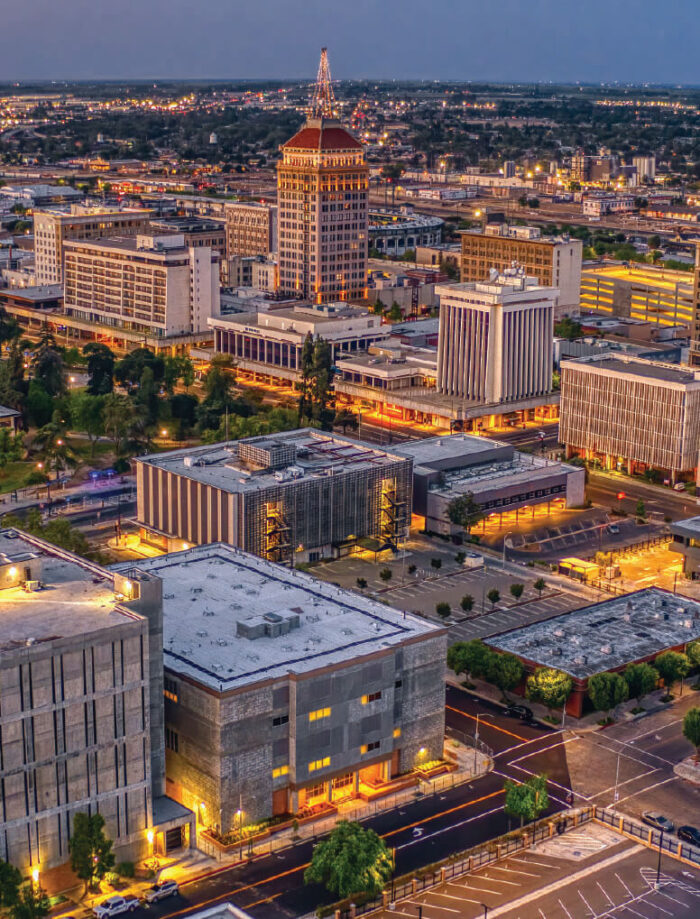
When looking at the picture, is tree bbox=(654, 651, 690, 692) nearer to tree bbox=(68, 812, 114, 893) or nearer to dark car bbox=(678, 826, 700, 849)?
dark car bbox=(678, 826, 700, 849)

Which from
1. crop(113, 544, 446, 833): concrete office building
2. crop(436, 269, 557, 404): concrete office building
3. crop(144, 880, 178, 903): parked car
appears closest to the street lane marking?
crop(113, 544, 446, 833): concrete office building

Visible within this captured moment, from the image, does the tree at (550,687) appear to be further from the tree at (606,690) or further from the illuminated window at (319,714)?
the illuminated window at (319,714)

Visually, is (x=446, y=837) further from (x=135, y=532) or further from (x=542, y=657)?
(x=135, y=532)

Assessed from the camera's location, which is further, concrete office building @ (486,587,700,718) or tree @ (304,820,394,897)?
concrete office building @ (486,587,700,718)

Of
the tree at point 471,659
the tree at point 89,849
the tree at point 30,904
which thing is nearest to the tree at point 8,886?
the tree at point 30,904

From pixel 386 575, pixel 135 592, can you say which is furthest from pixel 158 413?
pixel 135 592

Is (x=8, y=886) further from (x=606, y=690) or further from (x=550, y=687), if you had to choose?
(x=606, y=690)
